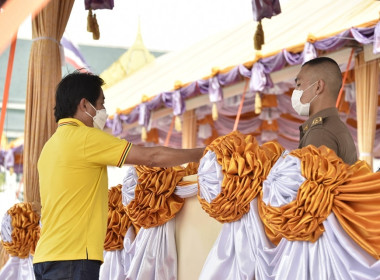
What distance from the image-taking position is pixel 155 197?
10.0ft

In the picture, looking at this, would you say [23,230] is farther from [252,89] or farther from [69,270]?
[252,89]

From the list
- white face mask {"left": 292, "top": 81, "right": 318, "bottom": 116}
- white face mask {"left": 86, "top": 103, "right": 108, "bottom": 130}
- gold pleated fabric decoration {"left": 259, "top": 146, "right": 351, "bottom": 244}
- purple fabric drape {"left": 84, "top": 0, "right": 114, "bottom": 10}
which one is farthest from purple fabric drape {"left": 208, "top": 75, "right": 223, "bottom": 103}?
gold pleated fabric decoration {"left": 259, "top": 146, "right": 351, "bottom": 244}

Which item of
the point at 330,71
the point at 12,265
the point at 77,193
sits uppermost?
the point at 330,71

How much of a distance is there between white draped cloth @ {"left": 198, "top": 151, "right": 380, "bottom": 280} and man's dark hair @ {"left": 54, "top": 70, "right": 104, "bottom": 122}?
1.97ft

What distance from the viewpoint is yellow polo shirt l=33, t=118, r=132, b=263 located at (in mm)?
2557

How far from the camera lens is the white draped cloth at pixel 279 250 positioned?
6.65 ft

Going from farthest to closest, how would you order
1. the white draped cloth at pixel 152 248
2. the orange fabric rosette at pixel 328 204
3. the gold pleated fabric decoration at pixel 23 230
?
the gold pleated fabric decoration at pixel 23 230 < the white draped cloth at pixel 152 248 < the orange fabric rosette at pixel 328 204

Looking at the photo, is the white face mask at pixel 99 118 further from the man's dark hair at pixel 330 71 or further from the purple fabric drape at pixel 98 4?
the purple fabric drape at pixel 98 4

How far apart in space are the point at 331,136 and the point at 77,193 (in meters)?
1.06

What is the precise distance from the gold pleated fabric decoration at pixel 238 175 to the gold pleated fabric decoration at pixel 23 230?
1.80 metres

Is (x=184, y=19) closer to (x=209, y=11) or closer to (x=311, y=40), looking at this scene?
(x=209, y=11)

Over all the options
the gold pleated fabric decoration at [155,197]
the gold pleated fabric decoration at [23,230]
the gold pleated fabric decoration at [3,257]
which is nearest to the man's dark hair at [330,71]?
the gold pleated fabric decoration at [155,197]

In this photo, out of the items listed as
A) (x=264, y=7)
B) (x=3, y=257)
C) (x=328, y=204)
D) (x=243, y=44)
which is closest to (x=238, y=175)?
(x=328, y=204)

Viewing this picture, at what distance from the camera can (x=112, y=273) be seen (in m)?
3.36
